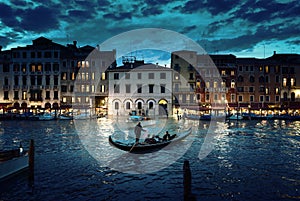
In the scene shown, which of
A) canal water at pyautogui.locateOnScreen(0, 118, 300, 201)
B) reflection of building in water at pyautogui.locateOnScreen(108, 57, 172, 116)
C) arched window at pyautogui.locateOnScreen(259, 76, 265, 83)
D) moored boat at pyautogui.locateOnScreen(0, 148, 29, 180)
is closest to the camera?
canal water at pyautogui.locateOnScreen(0, 118, 300, 201)

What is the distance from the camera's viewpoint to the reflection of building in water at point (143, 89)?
1896 inches

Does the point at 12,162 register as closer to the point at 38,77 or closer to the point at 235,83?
the point at 38,77

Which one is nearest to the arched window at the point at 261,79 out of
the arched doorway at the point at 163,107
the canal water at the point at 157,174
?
the arched doorway at the point at 163,107

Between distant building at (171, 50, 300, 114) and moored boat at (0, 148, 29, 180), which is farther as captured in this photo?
distant building at (171, 50, 300, 114)

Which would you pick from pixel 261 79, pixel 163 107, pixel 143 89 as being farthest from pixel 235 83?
pixel 143 89

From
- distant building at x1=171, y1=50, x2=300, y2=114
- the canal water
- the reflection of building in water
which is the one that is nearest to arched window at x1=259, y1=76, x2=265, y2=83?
distant building at x1=171, y1=50, x2=300, y2=114

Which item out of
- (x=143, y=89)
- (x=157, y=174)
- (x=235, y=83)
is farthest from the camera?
(x=235, y=83)

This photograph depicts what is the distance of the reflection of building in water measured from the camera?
48.2 metres

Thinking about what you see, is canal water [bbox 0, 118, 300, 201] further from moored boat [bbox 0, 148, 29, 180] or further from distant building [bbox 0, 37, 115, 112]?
distant building [bbox 0, 37, 115, 112]

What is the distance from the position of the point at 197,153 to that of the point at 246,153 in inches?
128

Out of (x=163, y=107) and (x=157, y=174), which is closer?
(x=157, y=174)

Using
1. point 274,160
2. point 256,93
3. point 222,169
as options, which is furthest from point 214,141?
point 256,93

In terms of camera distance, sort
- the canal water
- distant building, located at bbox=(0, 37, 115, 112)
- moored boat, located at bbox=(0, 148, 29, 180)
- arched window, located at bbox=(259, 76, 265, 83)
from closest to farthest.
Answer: the canal water, moored boat, located at bbox=(0, 148, 29, 180), distant building, located at bbox=(0, 37, 115, 112), arched window, located at bbox=(259, 76, 265, 83)

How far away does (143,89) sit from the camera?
48.3m
